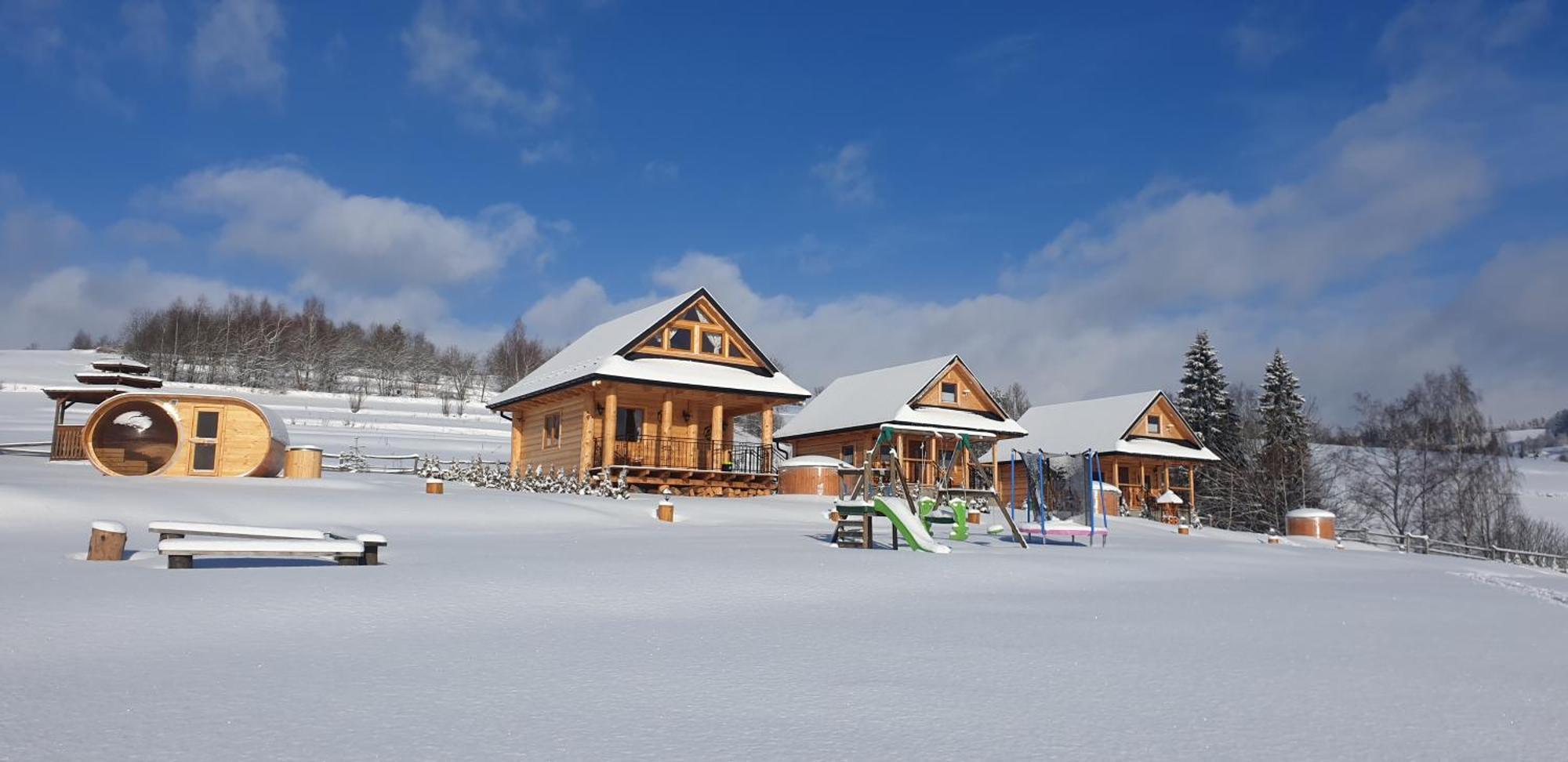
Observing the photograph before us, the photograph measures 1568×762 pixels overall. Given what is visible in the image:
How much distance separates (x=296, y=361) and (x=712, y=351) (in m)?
65.7

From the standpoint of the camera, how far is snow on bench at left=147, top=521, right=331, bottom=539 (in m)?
10.1

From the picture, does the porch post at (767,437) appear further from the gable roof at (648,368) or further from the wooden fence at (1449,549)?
the wooden fence at (1449,549)

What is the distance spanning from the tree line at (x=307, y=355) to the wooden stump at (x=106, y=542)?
56.3 meters

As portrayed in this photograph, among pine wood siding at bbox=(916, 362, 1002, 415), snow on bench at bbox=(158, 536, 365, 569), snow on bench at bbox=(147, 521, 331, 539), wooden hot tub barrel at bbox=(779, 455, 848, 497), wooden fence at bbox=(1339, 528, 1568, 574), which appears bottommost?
wooden fence at bbox=(1339, 528, 1568, 574)

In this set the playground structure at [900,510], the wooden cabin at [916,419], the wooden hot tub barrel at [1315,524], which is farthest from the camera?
the wooden cabin at [916,419]

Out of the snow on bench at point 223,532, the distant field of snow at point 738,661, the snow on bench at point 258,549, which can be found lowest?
the distant field of snow at point 738,661

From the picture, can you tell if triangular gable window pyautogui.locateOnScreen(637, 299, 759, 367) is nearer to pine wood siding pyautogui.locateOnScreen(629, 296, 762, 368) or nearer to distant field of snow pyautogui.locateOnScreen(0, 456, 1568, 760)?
pine wood siding pyautogui.locateOnScreen(629, 296, 762, 368)

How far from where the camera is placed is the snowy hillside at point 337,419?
46438 millimetres

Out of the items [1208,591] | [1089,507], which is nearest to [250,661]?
[1208,591]

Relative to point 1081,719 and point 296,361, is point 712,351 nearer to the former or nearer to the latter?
point 1081,719

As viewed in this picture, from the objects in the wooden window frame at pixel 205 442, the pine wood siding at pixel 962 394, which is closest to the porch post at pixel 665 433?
the wooden window frame at pixel 205 442

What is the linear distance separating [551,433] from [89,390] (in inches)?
502

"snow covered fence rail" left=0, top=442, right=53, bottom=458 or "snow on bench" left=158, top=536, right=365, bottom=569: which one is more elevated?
"snow covered fence rail" left=0, top=442, right=53, bottom=458

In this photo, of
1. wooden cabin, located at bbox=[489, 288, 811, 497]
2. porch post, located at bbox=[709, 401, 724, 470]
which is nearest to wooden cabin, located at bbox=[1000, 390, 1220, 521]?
wooden cabin, located at bbox=[489, 288, 811, 497]
